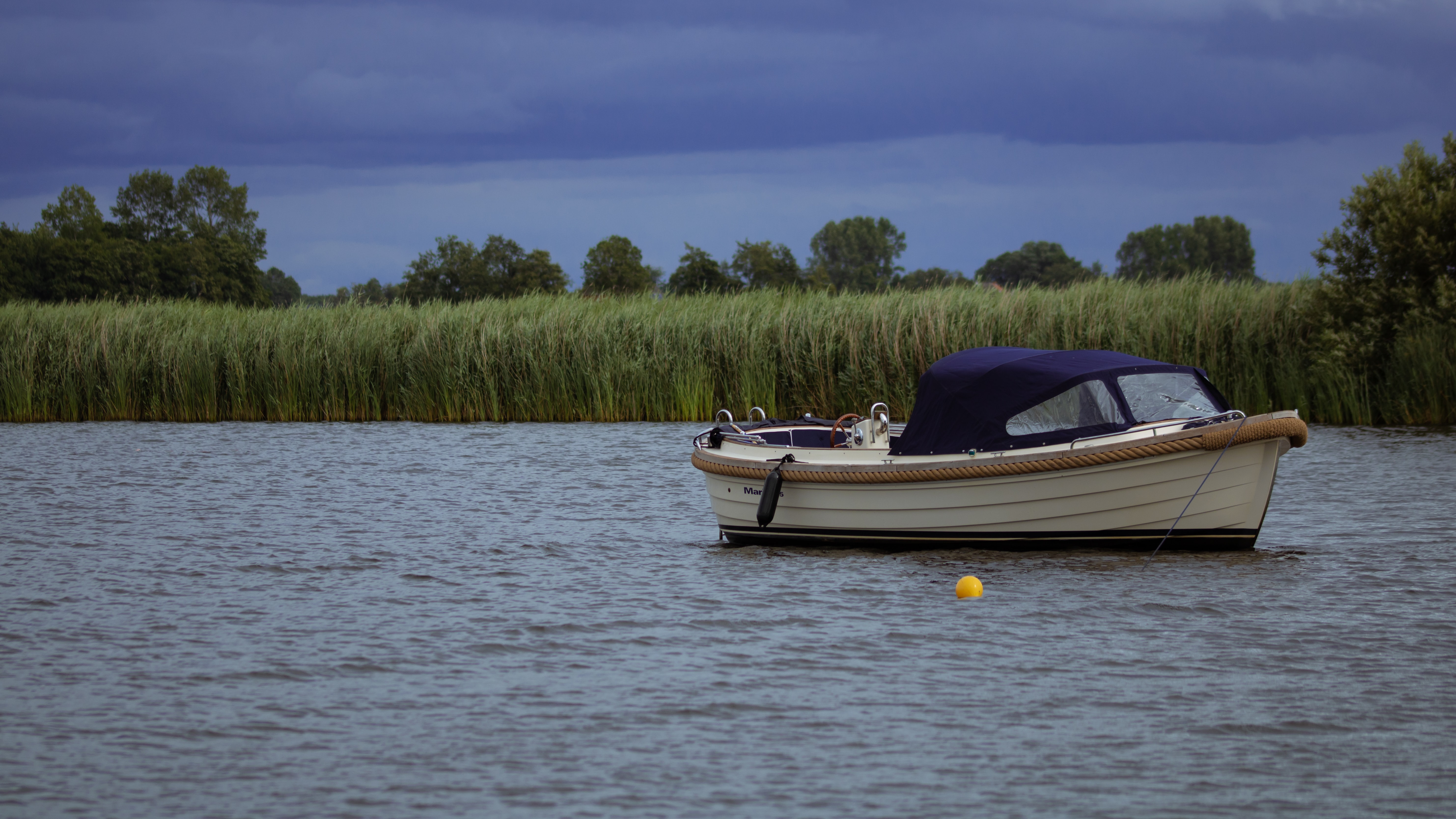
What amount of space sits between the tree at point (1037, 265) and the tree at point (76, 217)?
60416 mm

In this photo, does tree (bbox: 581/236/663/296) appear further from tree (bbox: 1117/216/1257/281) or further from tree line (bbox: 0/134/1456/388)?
tree (bbox: 1117/216/1257/281)

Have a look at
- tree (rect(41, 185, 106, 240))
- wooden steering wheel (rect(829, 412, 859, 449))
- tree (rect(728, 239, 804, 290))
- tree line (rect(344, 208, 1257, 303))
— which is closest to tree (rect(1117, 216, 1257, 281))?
tree line (rect(344, 208, 1257, 303))

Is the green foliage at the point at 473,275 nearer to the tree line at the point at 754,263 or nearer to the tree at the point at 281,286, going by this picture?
the tree line at the point at 754,263

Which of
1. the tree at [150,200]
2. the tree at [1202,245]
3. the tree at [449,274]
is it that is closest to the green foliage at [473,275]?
the tree at [449,274]

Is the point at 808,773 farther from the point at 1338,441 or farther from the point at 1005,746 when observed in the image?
the point at 1338,441

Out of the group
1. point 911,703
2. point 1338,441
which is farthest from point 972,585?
point 1338,441

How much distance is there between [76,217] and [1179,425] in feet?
294

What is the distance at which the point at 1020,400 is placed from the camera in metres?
10.9

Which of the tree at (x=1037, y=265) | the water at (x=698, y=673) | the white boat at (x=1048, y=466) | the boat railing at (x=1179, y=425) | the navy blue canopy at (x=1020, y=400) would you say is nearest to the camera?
the water at (x=698, y=673)

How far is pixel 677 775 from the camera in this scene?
18.7 feet

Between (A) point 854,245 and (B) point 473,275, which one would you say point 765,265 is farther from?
(A) point 854,245

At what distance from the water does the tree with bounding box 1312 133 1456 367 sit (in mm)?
11174

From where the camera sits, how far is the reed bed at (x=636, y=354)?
24047mm

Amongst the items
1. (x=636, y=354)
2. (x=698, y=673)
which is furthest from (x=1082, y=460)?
(x=636, y=354)
